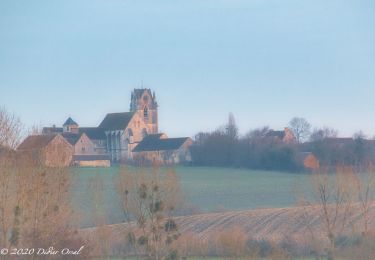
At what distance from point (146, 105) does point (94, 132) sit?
1988 centimetres

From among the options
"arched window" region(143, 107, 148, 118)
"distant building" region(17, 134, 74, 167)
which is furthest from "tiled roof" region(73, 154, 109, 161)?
"distant building" region(17, 134, 74, 167)

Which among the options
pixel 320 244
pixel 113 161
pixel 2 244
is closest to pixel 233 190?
pixel 320 244

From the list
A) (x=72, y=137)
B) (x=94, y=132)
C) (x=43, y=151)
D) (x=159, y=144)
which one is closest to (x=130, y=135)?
(x=94, y=132)

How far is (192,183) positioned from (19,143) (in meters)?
35.8

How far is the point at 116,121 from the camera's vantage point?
117 meters

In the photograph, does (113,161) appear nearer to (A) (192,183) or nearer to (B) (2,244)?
(A) (192,183)

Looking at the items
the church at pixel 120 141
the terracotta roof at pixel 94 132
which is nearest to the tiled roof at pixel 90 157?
the church at pixel 120 141

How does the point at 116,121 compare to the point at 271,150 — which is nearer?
the point at 271,150

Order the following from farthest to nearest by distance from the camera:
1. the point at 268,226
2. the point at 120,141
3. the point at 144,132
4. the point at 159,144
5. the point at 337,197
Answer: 1. the point at 144,132
2. the point at 120,141
3. the point at 159,144
4. the point at 268,226
5. the point at 337,197

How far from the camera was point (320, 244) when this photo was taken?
31.2 metres

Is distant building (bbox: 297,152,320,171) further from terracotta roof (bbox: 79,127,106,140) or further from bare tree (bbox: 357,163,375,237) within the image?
terracotta roof (bbox: 79,127,106,140)

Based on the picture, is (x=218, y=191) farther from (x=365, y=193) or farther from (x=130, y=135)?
(x=130, y=135)

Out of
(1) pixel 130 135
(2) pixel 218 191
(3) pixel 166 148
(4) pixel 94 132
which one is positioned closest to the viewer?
(2) pixel 218 191

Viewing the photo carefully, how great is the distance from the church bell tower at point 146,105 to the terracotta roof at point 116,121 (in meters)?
12.0
